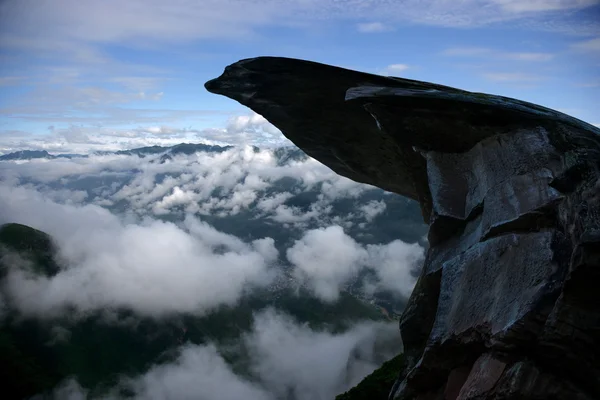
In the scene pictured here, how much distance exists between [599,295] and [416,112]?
12.2m

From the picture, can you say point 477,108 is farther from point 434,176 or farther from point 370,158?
point 370,158

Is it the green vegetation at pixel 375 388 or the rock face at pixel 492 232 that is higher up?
the rock face at pixel 492 232

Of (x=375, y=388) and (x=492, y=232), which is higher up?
(x=492, y=232)

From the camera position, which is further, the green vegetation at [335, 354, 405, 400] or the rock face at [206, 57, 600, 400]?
the green vegetation at [335, 354, 405, 400]

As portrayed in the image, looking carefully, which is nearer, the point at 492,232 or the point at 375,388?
the point at 492,232

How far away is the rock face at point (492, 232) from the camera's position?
11750 millimetres

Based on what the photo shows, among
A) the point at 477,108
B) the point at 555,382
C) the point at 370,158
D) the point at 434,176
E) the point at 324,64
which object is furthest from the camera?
the point at 370,158

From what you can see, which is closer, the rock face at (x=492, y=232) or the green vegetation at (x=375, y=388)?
the rock face at (x=492, y=232)

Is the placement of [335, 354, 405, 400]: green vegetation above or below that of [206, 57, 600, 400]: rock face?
below

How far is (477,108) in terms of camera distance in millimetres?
18219

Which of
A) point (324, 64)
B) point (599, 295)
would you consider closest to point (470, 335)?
point (599, 295)

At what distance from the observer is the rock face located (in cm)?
1175

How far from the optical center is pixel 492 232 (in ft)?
53.1

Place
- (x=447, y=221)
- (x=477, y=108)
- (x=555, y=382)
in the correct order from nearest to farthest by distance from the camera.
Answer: (x=555, y=382) < (x=477, y=108) < (x=447, y=221)
